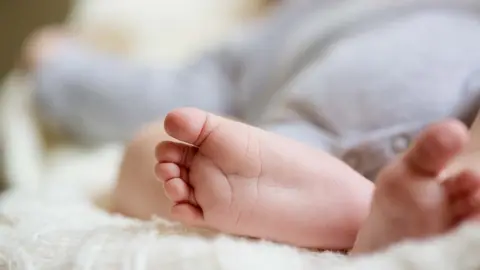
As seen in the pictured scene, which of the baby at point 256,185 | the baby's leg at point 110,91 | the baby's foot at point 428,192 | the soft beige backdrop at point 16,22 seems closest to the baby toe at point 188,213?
the baby at point 256,185

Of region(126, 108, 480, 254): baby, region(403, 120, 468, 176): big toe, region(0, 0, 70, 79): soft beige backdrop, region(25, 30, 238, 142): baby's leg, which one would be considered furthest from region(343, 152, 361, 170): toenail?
region(0, 0, 70, 79): soft beige backdrop

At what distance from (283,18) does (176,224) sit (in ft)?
2.04

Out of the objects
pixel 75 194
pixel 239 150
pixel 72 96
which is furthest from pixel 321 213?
pixel 72 96

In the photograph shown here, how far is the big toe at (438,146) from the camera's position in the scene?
40 centimetres

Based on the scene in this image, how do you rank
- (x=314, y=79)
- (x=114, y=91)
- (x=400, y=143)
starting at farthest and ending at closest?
1. (x=114, y=91)
2. (x=314, y=79)
3. (x=400, y=143)

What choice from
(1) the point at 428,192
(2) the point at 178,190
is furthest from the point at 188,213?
(1) the point at 428,192

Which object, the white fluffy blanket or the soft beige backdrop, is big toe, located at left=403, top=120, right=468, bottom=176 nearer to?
the white fluffy blanket

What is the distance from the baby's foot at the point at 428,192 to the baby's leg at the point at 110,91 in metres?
0.66

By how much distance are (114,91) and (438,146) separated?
2.53 feet

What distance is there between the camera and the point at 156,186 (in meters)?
0.60

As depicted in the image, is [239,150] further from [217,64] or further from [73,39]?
[73,39]

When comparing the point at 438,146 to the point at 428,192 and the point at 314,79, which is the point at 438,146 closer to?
the point at 428,192

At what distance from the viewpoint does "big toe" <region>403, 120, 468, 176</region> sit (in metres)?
0.40

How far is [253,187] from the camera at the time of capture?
19.9 inches
